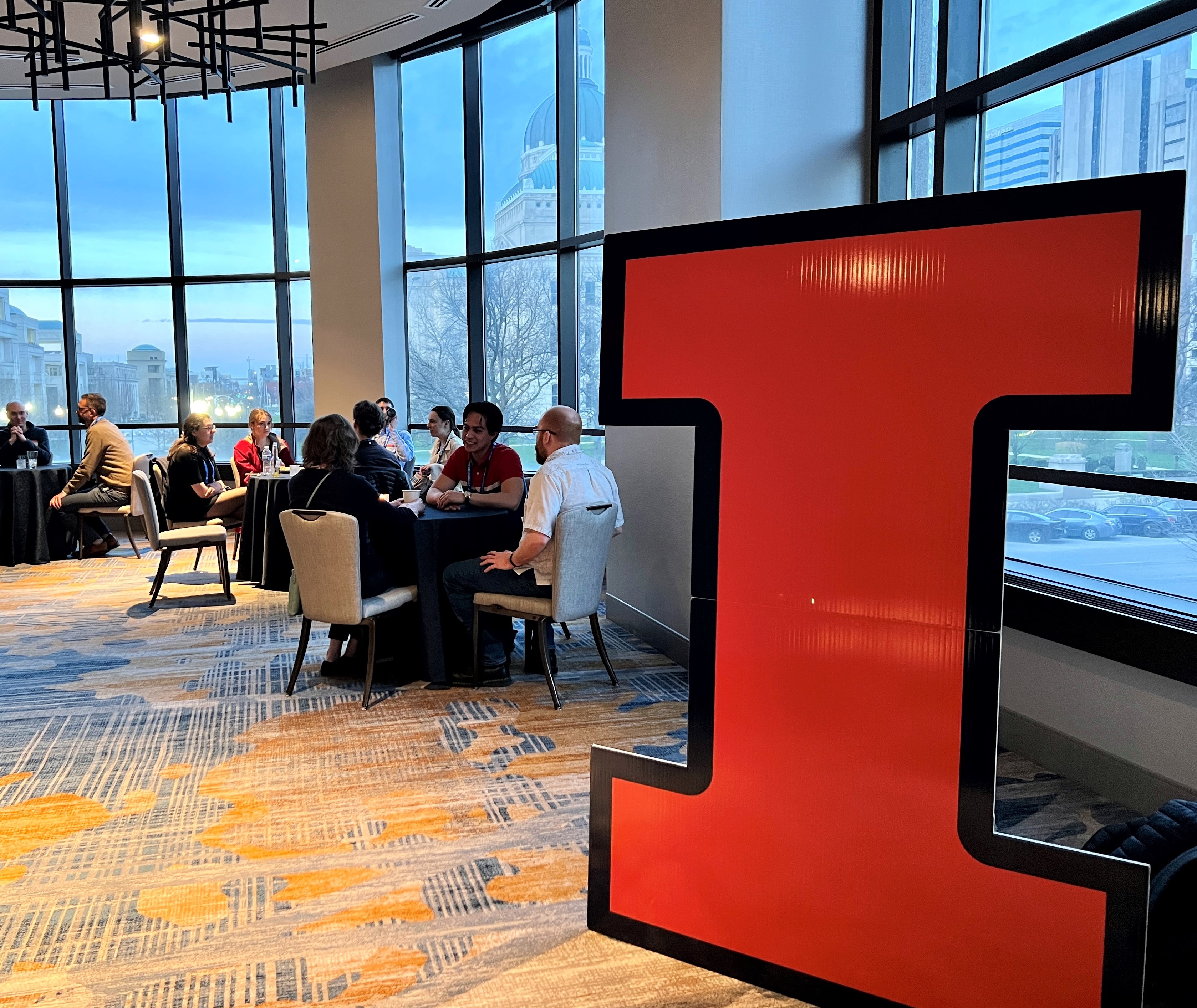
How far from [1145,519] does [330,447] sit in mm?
3303

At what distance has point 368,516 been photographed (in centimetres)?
425

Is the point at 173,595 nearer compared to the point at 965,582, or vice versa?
the point at 965,582

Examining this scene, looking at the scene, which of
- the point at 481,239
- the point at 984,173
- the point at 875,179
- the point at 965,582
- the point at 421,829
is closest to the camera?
the point at 965,582

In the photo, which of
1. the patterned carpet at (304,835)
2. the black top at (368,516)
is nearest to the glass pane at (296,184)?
the patterned carpet at (304,835)

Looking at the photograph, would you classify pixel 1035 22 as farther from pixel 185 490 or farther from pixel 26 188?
pixel 26 188

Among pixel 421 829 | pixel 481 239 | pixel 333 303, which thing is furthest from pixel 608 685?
pixel 333 303

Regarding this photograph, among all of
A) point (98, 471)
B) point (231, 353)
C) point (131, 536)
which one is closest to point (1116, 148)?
point (98, 471)

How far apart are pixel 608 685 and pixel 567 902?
6.50 feet

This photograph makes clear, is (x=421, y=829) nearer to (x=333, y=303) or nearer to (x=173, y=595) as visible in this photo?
(x=173, y=595)

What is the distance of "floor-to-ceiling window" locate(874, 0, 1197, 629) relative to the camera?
9.62 ft

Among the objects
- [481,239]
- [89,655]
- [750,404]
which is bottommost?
[89,655]

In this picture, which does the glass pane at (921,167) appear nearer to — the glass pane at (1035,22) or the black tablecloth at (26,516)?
the glass pane at (1035,22)

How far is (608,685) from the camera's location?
4.45m

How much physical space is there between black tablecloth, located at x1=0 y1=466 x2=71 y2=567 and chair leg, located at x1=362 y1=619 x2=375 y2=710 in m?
5.29
